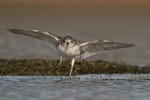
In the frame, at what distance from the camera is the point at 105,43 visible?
603 inches

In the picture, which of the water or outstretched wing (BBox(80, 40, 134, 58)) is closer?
the water

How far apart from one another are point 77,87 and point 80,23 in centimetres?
2878

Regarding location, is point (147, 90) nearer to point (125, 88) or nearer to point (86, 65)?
point (125, 88)

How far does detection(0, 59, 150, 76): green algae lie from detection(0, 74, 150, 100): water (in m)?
0.58

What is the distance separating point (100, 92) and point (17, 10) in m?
41.1

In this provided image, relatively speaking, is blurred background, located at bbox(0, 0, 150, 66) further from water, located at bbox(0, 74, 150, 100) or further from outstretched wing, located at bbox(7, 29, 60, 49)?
outstretched wing, located at bbox(7, 29, 60, 49)

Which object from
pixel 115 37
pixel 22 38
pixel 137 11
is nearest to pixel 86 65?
pixel 22 38

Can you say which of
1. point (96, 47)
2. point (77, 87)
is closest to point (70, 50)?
point (96, 47)

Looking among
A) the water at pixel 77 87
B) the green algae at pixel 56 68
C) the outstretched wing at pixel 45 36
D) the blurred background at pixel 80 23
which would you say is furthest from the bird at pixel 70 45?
the blurred background at pixel 80 23

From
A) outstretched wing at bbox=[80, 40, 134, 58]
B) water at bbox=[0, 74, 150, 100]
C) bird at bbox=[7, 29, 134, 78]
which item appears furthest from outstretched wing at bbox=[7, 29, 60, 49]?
water at bbox=[0, 74, 150, 100]

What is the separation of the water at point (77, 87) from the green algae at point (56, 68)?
583 millimetres

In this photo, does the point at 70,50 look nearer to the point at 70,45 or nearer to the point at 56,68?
the point at 70,45

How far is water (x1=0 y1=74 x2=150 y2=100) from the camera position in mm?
12812

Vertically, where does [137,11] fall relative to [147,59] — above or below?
above
